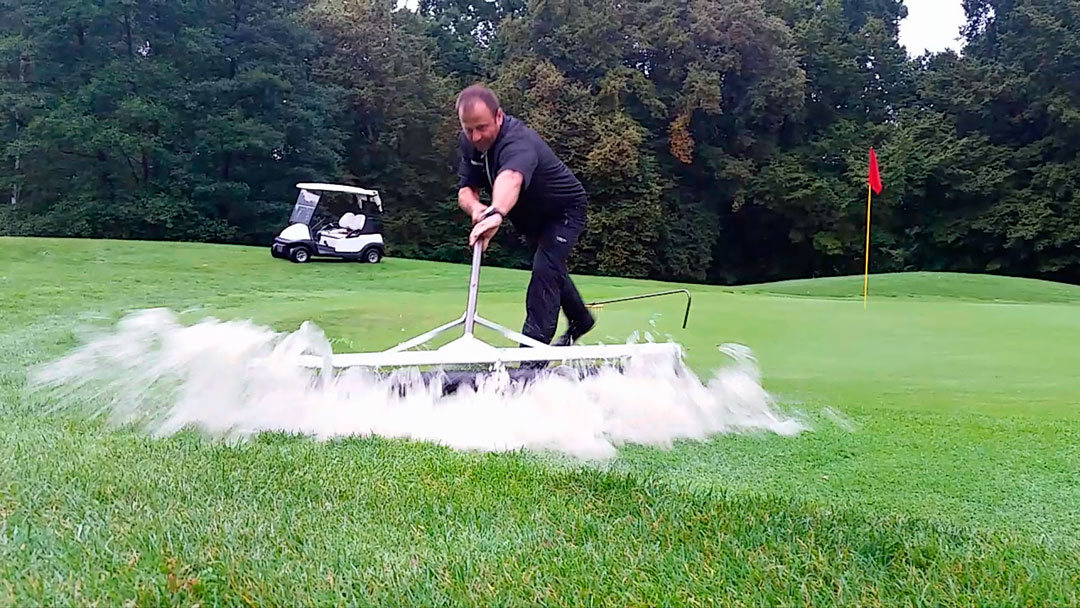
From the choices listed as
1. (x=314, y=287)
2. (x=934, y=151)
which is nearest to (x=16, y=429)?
(x=314, y=287)

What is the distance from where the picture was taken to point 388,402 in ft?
8.30

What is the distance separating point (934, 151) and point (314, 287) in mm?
15307

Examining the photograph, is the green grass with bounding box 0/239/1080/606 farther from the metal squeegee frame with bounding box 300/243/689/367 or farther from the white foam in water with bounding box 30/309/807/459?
the metal squeegee frame with bounding box 300/243/689/367

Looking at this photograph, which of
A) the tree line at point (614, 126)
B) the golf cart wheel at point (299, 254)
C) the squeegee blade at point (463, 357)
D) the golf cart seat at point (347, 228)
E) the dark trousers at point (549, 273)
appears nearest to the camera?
the squeegee blade at point (463, 357)

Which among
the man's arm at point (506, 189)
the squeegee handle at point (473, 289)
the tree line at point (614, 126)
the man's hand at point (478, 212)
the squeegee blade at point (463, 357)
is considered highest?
the tree line at point (614, 126)

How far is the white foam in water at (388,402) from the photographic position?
2371 mm

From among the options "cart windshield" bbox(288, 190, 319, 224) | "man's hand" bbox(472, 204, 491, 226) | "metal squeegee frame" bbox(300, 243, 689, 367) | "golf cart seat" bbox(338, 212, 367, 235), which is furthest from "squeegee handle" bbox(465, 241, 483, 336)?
"cart windshield" bbox(288, 190, 319, 224)

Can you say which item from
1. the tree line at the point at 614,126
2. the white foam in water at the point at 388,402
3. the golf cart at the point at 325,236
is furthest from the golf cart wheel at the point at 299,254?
the white foam in water at the point at 388,402

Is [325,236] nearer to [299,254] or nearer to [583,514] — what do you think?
[299,254]

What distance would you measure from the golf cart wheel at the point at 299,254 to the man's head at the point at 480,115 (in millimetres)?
10112

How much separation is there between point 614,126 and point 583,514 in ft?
62.0

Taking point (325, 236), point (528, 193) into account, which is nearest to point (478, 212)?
point (528, 193)

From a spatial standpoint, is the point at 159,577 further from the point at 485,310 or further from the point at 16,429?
the point at 485,310

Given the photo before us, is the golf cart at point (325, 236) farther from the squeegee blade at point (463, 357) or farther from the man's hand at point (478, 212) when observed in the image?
the squeegee blade at point (463, 357)
